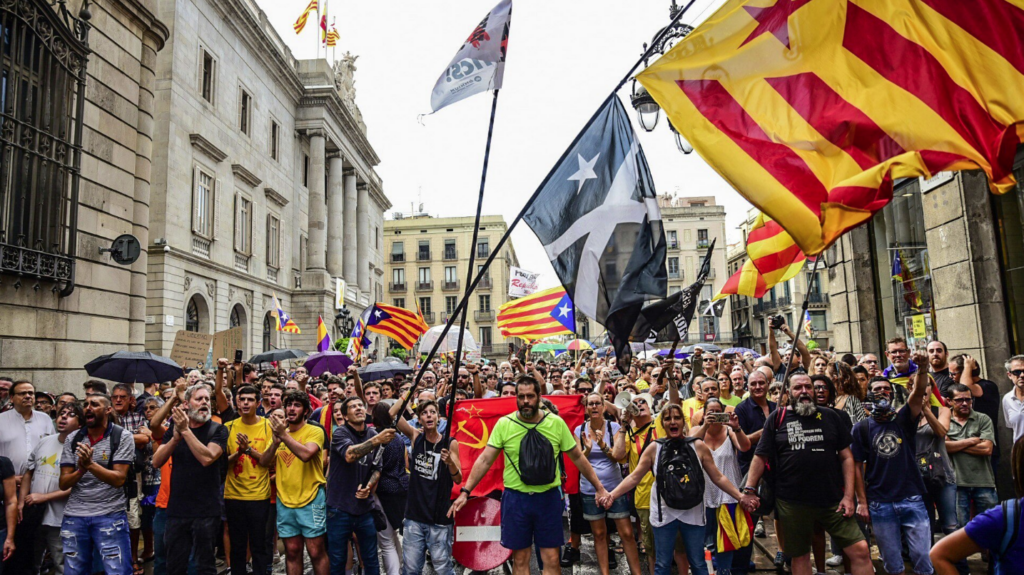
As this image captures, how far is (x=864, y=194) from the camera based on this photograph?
13.3 feet

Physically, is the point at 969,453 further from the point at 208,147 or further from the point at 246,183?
the point at 246,183

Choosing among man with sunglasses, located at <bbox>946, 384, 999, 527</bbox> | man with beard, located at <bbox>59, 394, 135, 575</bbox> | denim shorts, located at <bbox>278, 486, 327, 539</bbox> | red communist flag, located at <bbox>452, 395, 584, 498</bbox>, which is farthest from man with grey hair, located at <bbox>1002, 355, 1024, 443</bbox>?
man with beard, located at <bbox>59, 394, 135, 575</bbox>

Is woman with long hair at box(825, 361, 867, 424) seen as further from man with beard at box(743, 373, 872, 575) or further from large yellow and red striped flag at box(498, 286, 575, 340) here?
large yellow and red striped flag at box(498, 286, 575, 340)

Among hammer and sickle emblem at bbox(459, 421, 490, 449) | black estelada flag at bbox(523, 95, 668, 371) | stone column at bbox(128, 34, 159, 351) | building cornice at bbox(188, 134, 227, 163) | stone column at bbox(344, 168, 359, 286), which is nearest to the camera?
black estelada flag at bbox(523, 95, 668, 371)

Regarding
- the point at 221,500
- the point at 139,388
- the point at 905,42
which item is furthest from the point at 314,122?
the point at 905,42

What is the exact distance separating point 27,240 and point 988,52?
36.5 ft

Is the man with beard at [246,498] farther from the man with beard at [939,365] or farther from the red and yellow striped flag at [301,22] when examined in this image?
the red and yellow striped flag at [301,22]

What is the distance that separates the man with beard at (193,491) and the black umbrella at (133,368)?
11.7ft

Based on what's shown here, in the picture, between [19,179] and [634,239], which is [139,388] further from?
[634,239]

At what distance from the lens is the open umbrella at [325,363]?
1555 cm

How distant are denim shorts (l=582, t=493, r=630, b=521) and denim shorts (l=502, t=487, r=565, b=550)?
39.4 inches

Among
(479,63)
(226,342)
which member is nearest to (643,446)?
(479,63)

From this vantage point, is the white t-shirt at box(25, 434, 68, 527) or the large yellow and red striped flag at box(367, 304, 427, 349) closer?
the white t-shirt at box(25, 434, 68, 527)

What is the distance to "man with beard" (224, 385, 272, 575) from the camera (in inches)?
247
